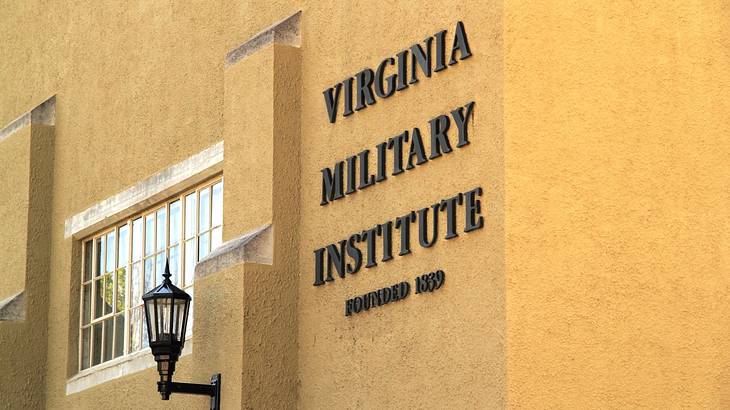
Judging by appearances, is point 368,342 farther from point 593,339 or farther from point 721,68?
point 721,68

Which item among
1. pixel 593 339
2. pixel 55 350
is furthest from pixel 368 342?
pixel 55 350

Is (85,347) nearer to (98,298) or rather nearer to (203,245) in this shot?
(98,298)

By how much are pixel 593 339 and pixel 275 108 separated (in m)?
3.71

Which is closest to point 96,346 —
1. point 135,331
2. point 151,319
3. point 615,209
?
point 135,331

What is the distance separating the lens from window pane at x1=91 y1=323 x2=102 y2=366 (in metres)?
15.8

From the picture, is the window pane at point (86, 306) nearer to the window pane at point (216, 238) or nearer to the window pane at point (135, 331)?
the window pane at point (135, 331)

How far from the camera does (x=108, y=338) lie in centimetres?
1574

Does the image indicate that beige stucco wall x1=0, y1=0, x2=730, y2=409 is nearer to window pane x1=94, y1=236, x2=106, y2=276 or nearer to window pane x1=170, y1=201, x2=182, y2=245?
window pane x1=170, y1=201, x2=182, y2=245

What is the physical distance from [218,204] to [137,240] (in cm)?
181

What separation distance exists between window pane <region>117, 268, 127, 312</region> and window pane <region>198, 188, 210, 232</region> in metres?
1.68

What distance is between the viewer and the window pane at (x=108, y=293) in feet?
51.9

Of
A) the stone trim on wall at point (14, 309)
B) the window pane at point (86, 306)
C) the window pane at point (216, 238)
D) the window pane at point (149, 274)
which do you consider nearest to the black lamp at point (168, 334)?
the window pane at point (216, 238)

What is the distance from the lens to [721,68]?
11.3 meters

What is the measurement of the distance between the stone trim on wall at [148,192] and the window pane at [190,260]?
0.56m
